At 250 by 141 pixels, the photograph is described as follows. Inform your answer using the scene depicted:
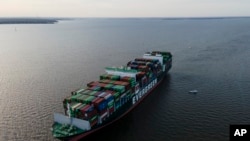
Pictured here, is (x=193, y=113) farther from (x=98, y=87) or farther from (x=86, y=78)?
(x=86, y=78)

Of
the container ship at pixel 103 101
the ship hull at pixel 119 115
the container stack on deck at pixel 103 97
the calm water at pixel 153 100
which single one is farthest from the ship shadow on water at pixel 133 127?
the container stack on deck at pixel 103 97

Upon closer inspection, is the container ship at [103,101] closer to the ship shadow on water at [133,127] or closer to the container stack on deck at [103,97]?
the container stack on deck at [103,97]

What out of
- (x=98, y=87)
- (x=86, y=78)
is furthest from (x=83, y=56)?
(x=98, y=87)

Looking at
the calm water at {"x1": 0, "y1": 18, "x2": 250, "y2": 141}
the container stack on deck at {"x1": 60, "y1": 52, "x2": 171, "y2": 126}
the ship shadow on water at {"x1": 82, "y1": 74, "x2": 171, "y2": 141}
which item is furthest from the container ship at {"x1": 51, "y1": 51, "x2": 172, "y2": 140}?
the calm water at {"x1": 0, "y1": 18, "x2": 250, "y2": 141}

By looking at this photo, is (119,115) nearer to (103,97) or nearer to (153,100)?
(103,97)

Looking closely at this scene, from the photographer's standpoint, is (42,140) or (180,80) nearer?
(42,140)

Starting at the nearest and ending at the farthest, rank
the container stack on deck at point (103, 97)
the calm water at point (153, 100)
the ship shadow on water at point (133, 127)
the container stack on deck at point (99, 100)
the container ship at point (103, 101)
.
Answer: the container ship at point (103, 101) → the container stack on deck at point (99, 100) → the container stack on deck at point (103, 97) → the ship shadow on water at point (133, 127) → the calm water at point (153, 100)

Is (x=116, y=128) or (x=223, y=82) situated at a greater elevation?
(x=223, y=82)
